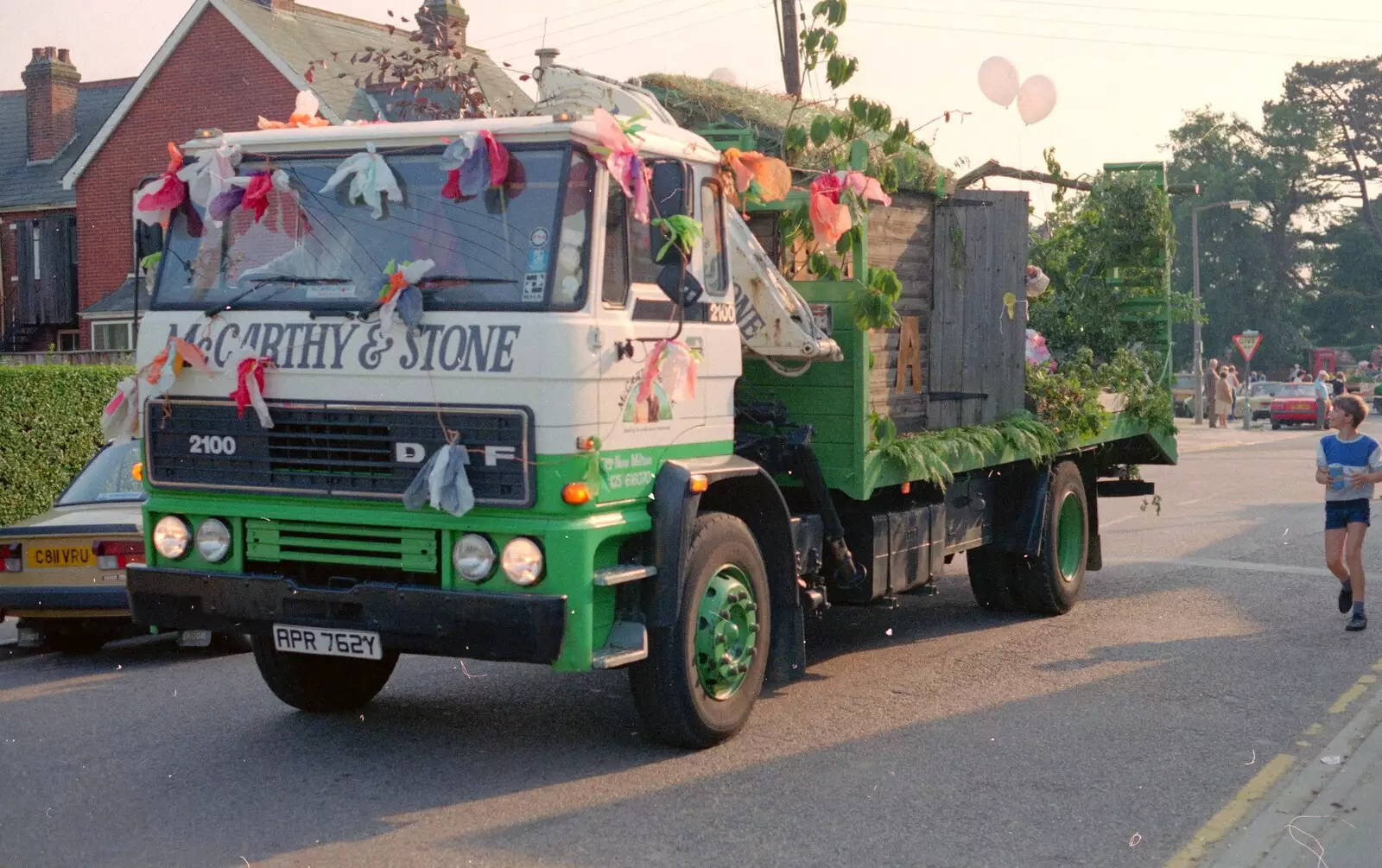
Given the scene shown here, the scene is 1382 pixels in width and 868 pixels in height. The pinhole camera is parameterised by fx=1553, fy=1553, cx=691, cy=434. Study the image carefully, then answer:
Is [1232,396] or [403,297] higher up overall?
[403,297]

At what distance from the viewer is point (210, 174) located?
6.60 meters

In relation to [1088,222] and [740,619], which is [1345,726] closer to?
[740,619]

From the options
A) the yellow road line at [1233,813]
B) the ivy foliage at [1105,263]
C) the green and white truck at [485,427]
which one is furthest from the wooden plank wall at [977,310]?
the yellow road line at [1233,813]

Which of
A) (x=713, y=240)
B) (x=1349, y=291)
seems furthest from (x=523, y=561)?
(x=1349, y=291)

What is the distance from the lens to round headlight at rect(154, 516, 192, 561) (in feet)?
21.7

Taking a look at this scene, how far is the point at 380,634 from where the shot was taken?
20.1 ft

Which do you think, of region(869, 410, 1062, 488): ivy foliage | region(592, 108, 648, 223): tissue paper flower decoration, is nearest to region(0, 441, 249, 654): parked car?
region(592, 108, 648, 223): tissue paper flower decoration

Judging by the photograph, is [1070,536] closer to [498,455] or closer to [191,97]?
[498,455]

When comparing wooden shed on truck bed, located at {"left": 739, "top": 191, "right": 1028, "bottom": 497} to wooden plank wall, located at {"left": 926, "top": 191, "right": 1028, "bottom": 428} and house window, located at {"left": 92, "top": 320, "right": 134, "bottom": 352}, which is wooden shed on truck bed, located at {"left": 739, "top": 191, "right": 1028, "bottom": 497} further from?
house window, located at {"left": 92, "top": 320, "right": 134, "bottom": 352}

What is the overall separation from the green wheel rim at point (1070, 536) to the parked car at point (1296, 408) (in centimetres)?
3732

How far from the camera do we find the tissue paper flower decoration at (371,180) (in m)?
6.25

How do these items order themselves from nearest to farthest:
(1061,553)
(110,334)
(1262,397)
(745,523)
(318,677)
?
(745,523)
(318,677)
(1061,553)
(110,334)
(1262,397)

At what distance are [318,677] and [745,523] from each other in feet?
7.14

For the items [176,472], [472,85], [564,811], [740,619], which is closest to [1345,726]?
[740,619]
